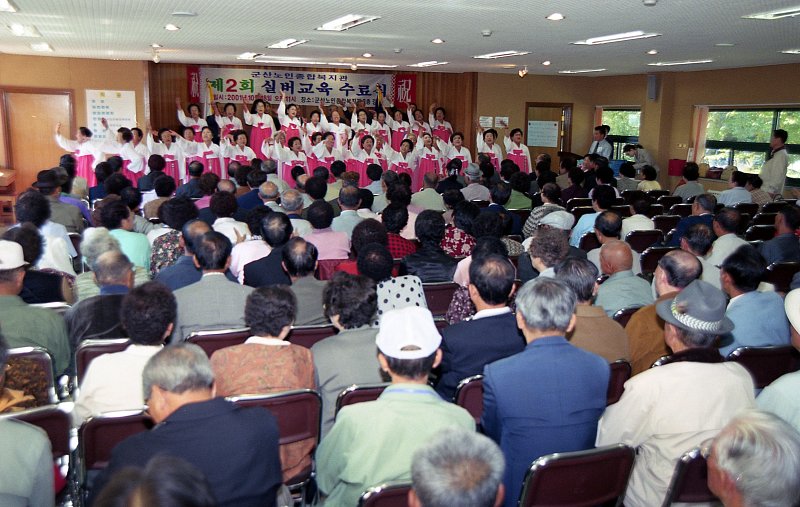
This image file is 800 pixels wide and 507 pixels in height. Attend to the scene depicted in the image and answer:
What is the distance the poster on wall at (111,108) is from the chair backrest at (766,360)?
1314cm

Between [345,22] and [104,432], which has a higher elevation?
[345,22]

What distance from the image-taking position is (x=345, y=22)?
25.7 ft

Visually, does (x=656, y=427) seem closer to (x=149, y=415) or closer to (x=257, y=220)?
(x=149, y=415)

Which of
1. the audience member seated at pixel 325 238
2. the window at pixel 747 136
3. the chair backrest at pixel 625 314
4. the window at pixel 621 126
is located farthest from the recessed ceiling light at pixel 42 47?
the window at pixel 747 136

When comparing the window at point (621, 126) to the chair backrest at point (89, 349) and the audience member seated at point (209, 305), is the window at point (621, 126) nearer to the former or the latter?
the audience member seated at point (209, 305)

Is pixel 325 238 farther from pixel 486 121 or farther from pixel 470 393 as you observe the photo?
pixel 486 121

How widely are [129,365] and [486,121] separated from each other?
15095mm

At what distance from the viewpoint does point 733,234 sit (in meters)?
5.82

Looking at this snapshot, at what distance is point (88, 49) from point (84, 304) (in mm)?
9632

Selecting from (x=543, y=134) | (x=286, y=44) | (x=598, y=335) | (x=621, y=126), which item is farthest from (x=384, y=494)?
(x=543, y=134)

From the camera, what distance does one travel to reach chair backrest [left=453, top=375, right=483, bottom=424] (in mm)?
2936

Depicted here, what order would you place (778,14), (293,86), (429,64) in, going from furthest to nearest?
(293,86), (429,64), (778,14)

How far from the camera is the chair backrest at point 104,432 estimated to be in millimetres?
2557

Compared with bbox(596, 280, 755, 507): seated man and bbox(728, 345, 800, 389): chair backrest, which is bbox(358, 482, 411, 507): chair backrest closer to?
bbox(596, 280, 755, 507): seated man
